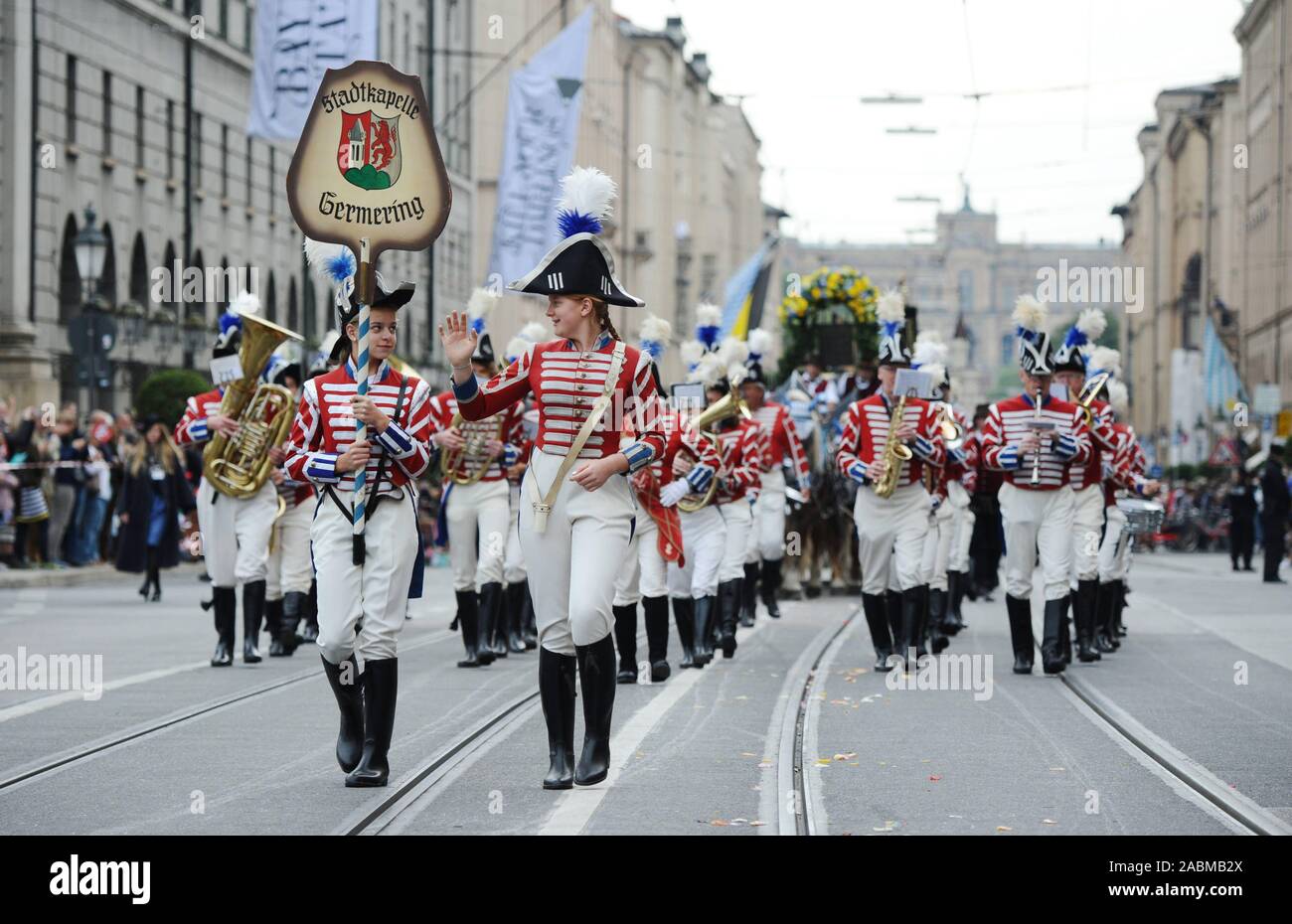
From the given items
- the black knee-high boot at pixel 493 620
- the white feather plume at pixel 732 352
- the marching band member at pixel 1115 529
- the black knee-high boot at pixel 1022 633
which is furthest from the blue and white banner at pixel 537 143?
the black knee-high boot at pixel 1022 633

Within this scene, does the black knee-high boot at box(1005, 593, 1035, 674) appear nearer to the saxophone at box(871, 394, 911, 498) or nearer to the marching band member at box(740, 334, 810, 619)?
the saxophone at box(871, 394, 911, 498)

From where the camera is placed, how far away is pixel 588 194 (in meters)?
9.52

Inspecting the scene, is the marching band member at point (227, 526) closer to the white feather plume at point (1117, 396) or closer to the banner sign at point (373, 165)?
the banner sign at point (373, 165)

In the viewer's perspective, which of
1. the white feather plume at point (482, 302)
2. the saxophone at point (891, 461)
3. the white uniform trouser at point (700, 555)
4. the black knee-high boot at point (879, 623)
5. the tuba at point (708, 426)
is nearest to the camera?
the saxophone at point (891, 461)

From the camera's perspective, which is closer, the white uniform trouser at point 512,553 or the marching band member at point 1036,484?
the marching band member at point 1036,484

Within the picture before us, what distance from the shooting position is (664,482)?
49.1 ft

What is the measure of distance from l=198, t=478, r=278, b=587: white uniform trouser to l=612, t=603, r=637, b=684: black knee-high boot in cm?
273

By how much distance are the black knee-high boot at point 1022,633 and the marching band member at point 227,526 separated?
16.5 feet

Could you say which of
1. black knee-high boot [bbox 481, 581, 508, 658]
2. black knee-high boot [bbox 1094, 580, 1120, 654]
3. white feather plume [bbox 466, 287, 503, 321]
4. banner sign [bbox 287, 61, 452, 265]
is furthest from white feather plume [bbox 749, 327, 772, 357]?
banner sign [bbox 287, 61, 452, 265]

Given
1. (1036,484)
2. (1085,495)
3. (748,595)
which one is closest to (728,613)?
(1036,484)

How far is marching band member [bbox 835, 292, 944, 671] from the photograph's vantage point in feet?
49.7

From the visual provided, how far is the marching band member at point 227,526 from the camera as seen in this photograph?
15367 millimetres
